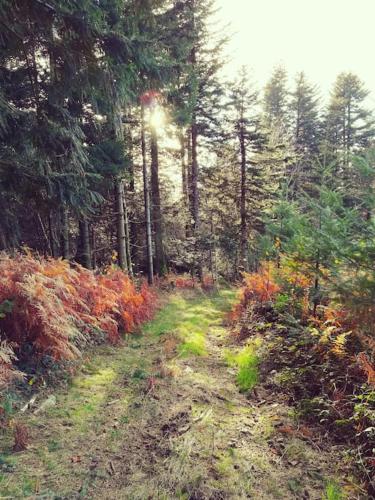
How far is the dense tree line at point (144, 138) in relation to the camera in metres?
5.24

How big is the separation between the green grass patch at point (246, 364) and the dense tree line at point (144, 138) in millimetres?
3570

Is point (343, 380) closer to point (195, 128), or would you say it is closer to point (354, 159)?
point (354, 159)

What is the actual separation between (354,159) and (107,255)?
15.3 m

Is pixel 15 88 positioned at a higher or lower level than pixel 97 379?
higher

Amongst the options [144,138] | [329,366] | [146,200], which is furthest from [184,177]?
[329,366]

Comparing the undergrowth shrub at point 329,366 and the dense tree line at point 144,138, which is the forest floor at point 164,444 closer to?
the undergrowth shrub at point 329,366

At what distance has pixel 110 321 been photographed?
7.94 m

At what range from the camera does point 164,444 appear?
411 cm

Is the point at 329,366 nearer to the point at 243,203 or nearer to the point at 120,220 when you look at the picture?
the point at 120,220

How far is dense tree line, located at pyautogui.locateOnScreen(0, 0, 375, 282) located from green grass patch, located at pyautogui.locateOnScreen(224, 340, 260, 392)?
357cm

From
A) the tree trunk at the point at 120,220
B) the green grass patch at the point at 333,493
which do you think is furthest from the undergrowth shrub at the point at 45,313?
the tree trunk at the point at 120,220

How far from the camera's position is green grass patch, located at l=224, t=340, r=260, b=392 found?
5902 millimetres

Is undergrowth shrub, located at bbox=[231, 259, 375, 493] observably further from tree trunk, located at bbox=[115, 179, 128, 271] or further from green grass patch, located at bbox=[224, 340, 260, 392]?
tree trunk, located at bbox=[115, 179, 128, 271]

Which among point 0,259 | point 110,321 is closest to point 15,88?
point 0,259
